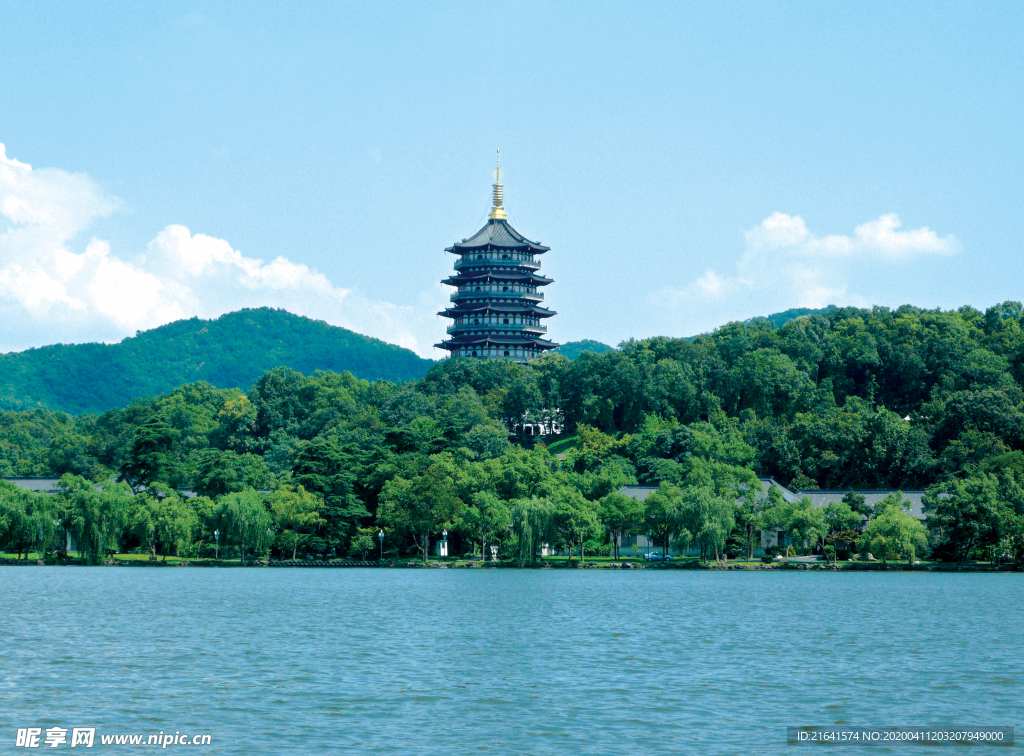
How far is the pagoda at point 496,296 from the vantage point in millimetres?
106062

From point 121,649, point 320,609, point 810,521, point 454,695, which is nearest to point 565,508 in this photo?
point 810,521

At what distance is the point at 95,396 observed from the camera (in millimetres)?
140375

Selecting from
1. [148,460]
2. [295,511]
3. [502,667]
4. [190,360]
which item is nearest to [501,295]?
[148,460]

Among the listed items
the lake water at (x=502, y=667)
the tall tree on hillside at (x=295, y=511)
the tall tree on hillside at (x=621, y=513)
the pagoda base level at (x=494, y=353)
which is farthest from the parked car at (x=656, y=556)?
the pagoda base level at (x=494, y=353)

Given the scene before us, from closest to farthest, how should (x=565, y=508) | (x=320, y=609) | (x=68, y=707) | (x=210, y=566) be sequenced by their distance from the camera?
(x=68, y=707) < (x=320, y=609) < (x=565, y=508) < (x=210, y=566)

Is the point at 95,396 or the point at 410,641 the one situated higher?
the point at 95,396

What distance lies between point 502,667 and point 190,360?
144256mm

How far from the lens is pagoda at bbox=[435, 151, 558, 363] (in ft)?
348

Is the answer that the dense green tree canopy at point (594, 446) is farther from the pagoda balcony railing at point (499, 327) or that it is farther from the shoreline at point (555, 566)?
the pagoda balcony railing at point (499, 327)

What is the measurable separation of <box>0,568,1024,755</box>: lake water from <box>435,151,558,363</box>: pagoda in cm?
6232

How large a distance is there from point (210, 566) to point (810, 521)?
31.0 metres

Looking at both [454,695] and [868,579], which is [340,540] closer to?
[868,579]

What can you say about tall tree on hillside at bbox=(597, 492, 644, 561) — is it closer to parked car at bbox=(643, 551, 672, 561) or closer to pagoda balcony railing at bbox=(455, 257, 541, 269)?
parked car at bbox=(643, 551, 672, 561)

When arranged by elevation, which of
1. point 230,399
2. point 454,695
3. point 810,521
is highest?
point 230,399
